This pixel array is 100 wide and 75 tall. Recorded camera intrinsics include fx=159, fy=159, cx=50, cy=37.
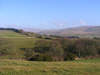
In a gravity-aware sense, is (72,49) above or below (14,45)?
below

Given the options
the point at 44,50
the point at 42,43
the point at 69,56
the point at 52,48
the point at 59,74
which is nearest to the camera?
the point at 59,74

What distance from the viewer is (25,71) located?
11062 mm

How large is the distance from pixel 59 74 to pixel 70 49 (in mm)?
32991

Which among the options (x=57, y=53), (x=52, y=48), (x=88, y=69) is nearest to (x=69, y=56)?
(x=57, y=53)

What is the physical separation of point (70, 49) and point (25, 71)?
3301cm

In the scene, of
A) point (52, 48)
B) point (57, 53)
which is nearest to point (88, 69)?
point (57, 53)

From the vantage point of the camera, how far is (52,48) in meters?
39.6

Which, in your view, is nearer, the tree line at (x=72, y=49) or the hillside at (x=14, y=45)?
the tree line at (x=72, y=49)

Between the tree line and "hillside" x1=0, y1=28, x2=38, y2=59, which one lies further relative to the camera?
"hillside" x1=0, y1=28, x2=38, y2=59

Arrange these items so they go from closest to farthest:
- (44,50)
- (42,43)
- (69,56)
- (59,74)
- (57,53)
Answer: (59,74)
(69,56)
(57,53)
(44,50)
(42,43)

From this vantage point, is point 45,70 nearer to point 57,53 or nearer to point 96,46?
point 57,53

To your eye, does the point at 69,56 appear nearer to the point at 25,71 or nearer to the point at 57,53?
the point at 57,53

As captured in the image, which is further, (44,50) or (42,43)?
(42,43)

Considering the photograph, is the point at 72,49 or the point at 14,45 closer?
the point at 72,49
